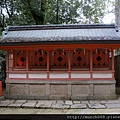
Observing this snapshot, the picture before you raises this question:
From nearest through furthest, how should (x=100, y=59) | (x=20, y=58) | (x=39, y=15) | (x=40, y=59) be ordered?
(x=100, y=59), (x=20, y=58), (x=40, y=59), (x=39, y=15)

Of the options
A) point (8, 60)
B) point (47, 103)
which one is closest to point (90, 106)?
point (47, 103)

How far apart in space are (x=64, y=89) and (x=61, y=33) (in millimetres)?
2958

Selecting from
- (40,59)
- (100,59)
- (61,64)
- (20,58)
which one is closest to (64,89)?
(61,64)

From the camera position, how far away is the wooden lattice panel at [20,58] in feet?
30.5

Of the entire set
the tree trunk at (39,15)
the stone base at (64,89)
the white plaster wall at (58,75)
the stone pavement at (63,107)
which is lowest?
the stone pavement at (63,107)

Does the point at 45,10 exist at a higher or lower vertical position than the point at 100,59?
higher

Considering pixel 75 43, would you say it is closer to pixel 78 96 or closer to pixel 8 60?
pixel 78 96

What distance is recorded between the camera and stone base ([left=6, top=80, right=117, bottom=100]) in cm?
864

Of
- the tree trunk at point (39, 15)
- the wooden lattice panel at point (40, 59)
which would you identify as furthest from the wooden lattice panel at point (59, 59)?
the tree trunk at point (39, 15)

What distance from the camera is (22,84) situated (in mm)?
8953

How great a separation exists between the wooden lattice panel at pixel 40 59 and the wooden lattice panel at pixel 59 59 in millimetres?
430

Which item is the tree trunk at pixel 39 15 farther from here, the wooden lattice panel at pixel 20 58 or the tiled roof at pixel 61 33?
the wooden lattice panel at pixel 20 58

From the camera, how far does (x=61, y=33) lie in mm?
9414

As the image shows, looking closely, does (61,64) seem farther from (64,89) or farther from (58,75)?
(64,89)
